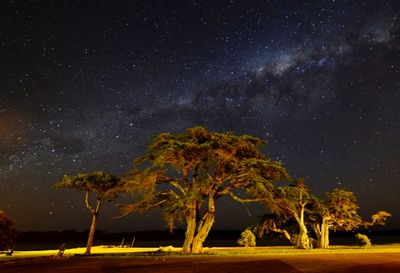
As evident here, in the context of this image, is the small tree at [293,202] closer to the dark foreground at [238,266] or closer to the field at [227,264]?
the field at [227,264]

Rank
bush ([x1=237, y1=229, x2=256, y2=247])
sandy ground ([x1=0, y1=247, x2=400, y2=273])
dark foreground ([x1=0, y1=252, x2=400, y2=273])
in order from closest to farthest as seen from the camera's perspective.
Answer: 1. dark foreground ([x1=0, y1=252, x2=400, y2=273])
2. sandy ground ([x1=0, y1=247, x2=400, y2=273])
3. bush ([x1=237, y1=229, x2=256, y2=247])

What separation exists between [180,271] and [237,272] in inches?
97.3

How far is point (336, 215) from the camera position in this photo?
1693 inches

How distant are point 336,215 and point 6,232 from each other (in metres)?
35.3

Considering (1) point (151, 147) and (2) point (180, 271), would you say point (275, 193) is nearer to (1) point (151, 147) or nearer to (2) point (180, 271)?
(1) point (151, 147)

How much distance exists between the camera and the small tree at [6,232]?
39.1m

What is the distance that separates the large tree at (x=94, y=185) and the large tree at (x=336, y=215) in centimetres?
2193

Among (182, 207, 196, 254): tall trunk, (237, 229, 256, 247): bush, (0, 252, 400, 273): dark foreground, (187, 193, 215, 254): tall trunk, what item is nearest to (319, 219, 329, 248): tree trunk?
(237, 229, 256, 247): bush

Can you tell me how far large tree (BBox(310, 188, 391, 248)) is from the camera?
4203 cm

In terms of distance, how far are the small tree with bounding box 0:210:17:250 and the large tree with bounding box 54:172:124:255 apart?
30.8ft

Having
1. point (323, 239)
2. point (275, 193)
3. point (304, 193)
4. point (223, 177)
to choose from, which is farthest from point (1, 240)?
point (323, 239)

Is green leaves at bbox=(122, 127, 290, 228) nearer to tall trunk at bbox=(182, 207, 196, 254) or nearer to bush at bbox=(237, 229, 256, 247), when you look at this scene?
tall trunk at bbox=(182, 207, 196, 254)

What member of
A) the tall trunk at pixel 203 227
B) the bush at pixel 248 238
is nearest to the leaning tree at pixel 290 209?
the bush at pixel 248 238

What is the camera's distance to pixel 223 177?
32938mm
